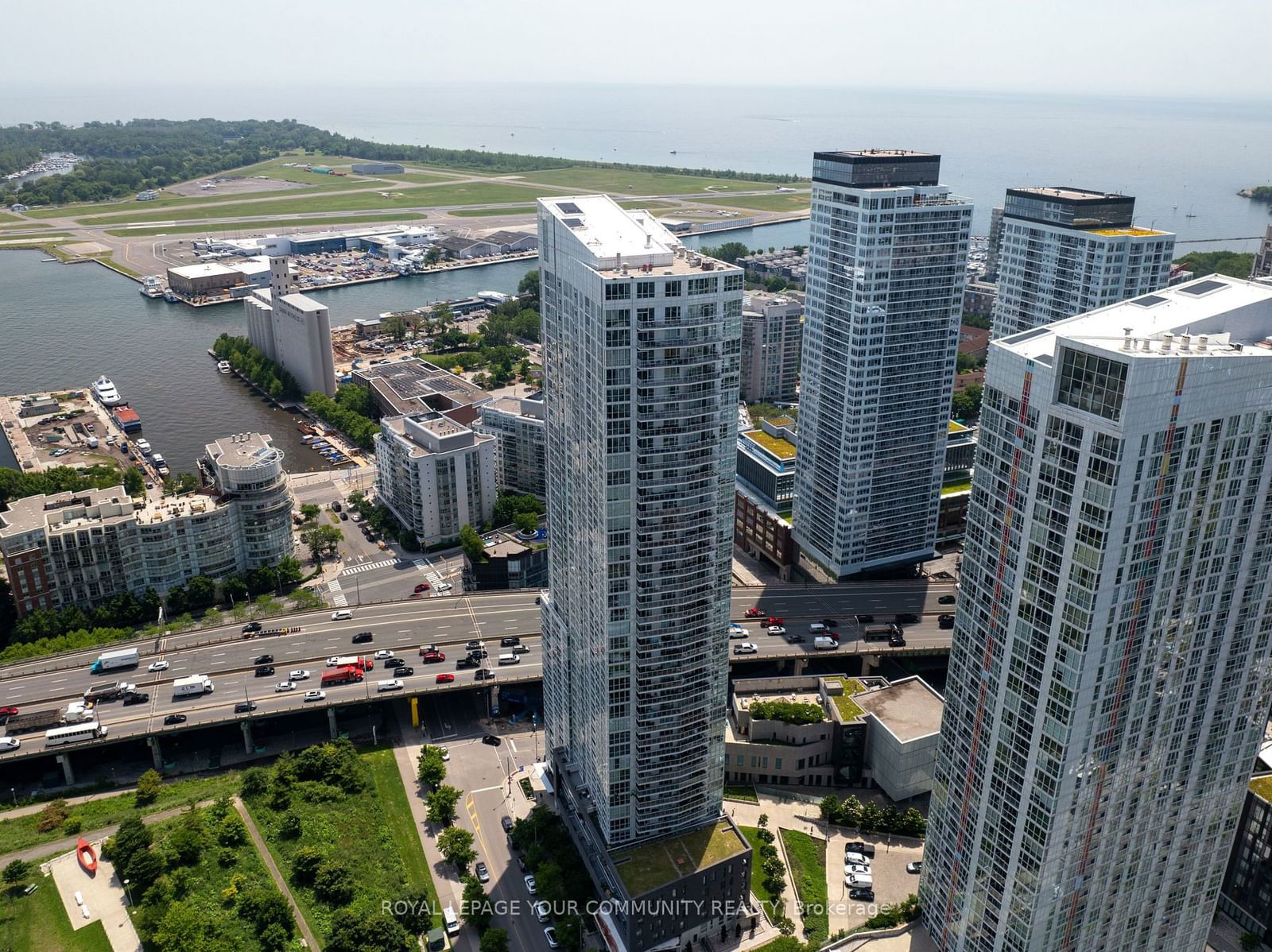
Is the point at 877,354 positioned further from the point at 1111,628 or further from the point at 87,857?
the point at 87,857

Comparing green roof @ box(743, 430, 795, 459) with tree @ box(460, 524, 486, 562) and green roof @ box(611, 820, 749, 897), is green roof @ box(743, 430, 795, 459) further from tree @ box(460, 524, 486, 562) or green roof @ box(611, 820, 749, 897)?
green roof @ box(611, 820, 749, 897)

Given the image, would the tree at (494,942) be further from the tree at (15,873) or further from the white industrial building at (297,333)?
the white industrial building at (297,333)

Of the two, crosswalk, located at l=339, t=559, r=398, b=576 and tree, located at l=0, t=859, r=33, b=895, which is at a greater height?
crosswalk, located at l=339, t=559, r=398, b=576

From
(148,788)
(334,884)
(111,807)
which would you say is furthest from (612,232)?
(111,807)

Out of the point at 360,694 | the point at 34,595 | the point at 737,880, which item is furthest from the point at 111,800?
the point at 737,880

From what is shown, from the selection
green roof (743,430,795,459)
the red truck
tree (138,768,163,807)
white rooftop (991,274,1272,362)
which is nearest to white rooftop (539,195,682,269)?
white rooftop (991,274,1272,362)
